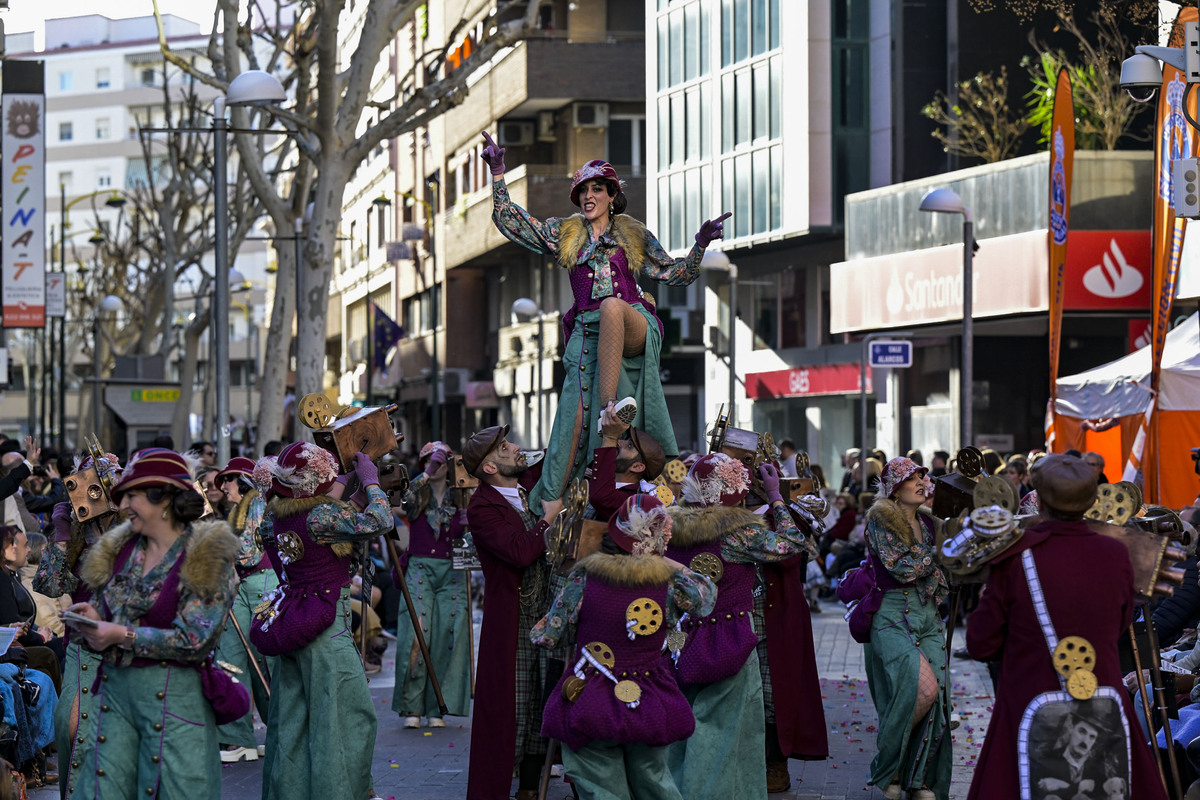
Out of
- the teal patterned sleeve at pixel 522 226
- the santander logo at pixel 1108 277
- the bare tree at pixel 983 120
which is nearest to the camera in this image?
the teal patterned sleeve at pixel 522 226

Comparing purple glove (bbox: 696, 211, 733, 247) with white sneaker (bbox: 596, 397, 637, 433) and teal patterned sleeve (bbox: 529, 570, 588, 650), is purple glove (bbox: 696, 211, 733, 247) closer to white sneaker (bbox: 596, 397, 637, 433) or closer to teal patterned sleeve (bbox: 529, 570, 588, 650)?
white sneaker (bbox: 596, 397, 637, 433)

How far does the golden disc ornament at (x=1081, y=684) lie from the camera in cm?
607

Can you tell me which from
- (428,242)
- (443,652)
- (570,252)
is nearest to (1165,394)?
(443,652)

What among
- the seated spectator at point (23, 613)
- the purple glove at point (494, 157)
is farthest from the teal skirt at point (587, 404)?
the seated spectator at point (23, 613)

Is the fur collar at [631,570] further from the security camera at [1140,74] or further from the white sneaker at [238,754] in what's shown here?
the security camera at [1140,74]

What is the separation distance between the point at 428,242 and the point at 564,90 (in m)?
11.9

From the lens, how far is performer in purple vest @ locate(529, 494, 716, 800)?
23.1 ft

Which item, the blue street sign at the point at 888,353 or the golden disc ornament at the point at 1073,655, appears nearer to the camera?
the golden disc ornament at the point at 1073,655

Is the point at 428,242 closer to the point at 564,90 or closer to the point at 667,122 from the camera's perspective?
the point at 564,90

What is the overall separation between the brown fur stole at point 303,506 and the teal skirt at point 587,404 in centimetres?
144

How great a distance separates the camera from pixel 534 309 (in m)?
42.2

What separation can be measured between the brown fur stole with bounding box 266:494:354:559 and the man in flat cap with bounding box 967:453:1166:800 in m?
3.30

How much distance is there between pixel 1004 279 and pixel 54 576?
21.7 metres

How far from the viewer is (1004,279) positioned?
28.4 metres
